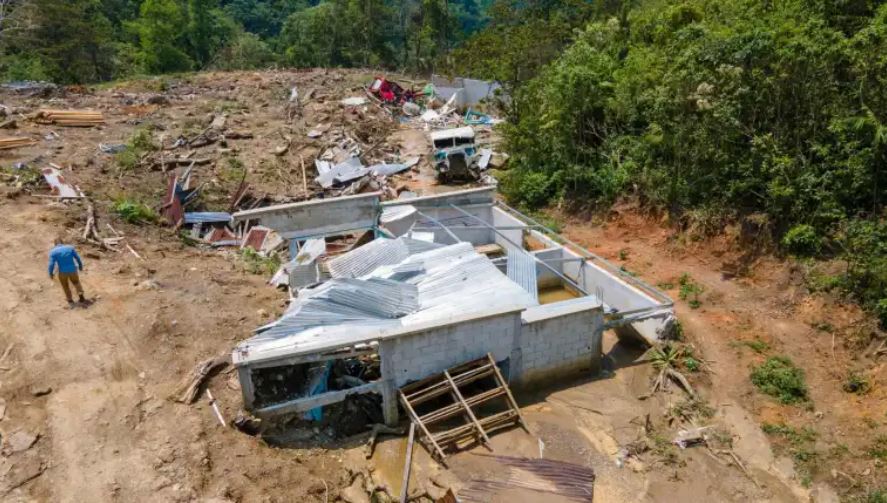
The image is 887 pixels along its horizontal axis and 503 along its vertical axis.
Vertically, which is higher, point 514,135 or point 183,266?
point 514,135

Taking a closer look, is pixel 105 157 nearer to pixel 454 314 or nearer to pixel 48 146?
pixel 48 146

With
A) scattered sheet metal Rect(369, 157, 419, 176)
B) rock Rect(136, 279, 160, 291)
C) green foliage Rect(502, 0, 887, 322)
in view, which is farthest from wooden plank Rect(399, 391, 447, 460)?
scattered sheet metal Rect(369, 157, 419, 176)

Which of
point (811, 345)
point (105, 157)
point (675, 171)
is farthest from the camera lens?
point (105, 157)

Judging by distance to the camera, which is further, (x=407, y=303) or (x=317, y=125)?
(x=317, y=125)

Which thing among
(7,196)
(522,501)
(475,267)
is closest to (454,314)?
(475,267)

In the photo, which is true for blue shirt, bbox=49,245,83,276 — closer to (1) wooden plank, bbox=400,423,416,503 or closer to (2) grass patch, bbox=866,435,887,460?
(1) wooden plank, bbox=400,423,416,503
